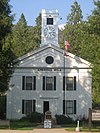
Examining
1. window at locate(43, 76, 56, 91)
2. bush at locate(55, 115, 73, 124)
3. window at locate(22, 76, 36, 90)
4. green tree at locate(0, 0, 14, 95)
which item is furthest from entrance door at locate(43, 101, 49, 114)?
green tree at locate(0, 0, 14, 95)

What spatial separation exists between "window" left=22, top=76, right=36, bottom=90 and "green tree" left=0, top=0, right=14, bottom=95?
1014 cm

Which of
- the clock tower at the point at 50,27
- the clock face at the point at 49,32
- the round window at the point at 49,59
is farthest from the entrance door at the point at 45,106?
the clock face at the point at 49,32

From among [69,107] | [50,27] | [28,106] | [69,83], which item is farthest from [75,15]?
[28,106]

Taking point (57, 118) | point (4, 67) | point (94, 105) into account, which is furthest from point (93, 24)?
point (94, 105)

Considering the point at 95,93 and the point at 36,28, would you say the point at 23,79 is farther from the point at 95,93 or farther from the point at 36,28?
the point at 36,28

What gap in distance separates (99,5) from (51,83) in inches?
519

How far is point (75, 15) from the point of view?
8500 centimetres

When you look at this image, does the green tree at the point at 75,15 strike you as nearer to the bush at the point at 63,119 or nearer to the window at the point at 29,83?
the window at the point at 29,83

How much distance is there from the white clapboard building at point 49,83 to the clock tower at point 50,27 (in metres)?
2.36

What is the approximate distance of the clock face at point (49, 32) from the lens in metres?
46.9

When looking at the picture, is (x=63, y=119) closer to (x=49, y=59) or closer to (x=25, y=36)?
(x=49, y=59)

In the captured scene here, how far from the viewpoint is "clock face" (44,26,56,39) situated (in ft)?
154

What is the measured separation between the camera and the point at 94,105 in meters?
72.2

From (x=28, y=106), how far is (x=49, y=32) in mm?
9142
